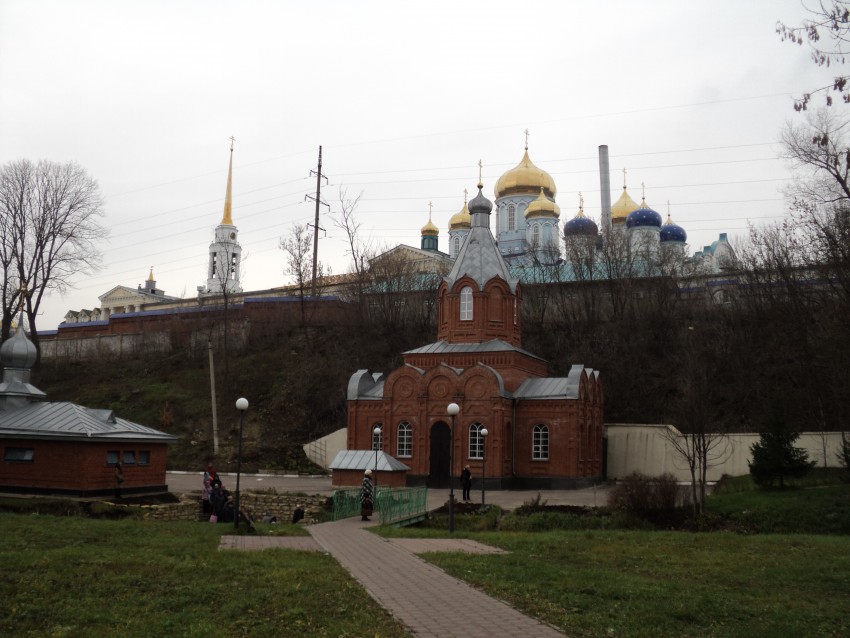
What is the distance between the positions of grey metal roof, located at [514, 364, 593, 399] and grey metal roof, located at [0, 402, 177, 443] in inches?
526

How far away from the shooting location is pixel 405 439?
3070cm

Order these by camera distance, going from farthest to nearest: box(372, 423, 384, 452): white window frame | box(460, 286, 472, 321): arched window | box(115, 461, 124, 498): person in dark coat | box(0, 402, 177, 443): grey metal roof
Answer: box(460, 286, 472, 321): arched window
box(372, 423, 384, 452): white window frame
box(115, 461, 124, 498): person in dark coat
box(0, 402, 177, 443): grey metal roof

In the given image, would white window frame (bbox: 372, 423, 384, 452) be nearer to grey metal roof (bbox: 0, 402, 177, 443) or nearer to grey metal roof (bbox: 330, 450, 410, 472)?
grey metal roof (bbox: 330, 450, 410, 472)

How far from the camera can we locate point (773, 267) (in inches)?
1511

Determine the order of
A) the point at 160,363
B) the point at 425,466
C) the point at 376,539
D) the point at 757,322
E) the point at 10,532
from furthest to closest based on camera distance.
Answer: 1. the point at 160,363
2. the point at 757,322
3. the point at 425,466
4. the point at 376,539
5. the point at 10,532

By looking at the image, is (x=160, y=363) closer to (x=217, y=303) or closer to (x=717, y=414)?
(x=217, y=303)

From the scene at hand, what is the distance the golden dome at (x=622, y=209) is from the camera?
60.0 metres

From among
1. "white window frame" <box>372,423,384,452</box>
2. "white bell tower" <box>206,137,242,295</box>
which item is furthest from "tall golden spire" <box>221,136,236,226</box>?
"white window frame" <box>372,423,384,452</box>

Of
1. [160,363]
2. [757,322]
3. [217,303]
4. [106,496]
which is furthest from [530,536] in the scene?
[217,303]

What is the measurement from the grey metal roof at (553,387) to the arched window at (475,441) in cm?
203

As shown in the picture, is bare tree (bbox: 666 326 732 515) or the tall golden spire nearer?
bare tree (bbox: 666 326 732 515)

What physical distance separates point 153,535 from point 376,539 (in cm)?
407

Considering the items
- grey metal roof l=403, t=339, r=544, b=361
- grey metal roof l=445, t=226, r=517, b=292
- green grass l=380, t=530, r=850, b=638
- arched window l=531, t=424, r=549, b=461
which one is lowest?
green grass l=380, t=530, r=850, b=638

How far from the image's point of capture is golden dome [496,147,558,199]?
60469 millimetres
